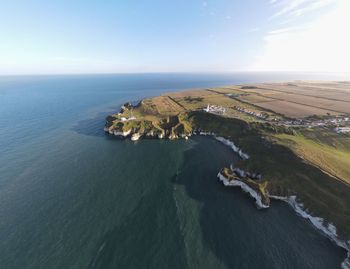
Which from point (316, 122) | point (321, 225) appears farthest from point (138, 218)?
point (316, 122)

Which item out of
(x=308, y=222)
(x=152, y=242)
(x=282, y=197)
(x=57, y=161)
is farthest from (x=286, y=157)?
(x=57, y=161)

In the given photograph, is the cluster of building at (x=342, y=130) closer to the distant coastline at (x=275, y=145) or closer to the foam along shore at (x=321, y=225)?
the distant coastline at (x=275, y=145)

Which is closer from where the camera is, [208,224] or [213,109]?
[208,224]

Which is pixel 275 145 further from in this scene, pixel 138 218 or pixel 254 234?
pixel 138 218

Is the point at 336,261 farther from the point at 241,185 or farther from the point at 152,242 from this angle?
the point at 152,242

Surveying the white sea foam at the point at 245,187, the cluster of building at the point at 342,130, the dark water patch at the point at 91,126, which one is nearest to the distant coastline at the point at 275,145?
the white sea foam at the point at 245,187

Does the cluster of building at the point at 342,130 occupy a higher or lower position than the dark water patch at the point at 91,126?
higher
